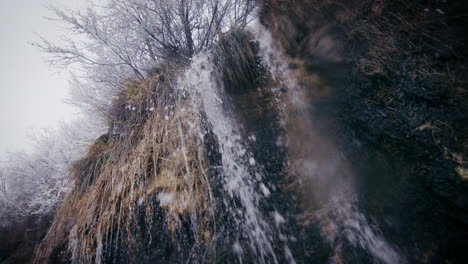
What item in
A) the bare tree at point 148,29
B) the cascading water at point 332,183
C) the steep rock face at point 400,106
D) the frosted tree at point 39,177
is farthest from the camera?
the frosted tree at point 39,177

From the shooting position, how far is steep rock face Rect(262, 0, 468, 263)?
121cm

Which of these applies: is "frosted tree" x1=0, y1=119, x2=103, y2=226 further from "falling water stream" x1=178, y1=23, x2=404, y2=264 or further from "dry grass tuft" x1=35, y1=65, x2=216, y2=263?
"falling water stream" x1=178, y1=23, x2=404, y2=264

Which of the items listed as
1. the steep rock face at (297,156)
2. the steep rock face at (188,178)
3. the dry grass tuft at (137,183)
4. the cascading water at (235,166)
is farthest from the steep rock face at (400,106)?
the dry grass tuft at (137,183)

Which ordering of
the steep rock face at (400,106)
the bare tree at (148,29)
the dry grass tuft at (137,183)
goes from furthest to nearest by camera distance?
the bare tree at (148,29) → the dry grass tuft at (137,183) → the steep rock face at (400,106)

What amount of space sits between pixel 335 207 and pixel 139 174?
6.97 ft

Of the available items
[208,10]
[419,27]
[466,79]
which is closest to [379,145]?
[466,79]

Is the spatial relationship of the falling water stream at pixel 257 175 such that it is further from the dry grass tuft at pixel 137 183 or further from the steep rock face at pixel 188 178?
the dry grass tuft at pixel 137 183

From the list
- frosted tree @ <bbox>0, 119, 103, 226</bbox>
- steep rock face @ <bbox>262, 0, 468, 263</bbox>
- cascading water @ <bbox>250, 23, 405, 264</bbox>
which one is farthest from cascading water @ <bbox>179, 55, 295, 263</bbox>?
frosted tree @ <bbox>0, 119, 103, 226</bbox>

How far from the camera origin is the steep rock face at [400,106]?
1215mm

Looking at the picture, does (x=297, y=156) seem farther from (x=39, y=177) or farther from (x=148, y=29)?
(x=39, y=177)

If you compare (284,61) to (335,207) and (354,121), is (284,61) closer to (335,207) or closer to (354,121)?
(354,121)

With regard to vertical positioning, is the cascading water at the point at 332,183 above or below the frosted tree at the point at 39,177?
below

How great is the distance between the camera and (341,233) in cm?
153

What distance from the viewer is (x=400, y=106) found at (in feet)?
4.69
